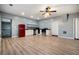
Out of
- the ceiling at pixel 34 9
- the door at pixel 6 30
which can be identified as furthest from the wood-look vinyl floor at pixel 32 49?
the ceiling at pixel 34 9

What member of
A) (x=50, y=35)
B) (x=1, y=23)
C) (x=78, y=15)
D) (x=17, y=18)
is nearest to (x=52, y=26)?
(x=50, y=35)

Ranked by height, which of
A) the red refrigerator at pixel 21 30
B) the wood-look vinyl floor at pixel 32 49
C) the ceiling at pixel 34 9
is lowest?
the wood-look vinyl floor at pixel 32 49

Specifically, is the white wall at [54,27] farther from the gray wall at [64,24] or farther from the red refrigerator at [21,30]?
the red refrigerator at [21,30]

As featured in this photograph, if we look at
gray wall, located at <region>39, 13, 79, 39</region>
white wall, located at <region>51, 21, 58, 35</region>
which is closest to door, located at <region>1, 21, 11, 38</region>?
gray wall, located at <region>39, 13, 79, 39</region>

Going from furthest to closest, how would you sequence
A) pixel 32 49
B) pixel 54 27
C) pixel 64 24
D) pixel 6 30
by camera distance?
pixel 32 49 < pixel 54 27 < pixel 64 24 < pixel 6 30

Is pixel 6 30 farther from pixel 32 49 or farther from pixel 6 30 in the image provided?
pixel 32 49

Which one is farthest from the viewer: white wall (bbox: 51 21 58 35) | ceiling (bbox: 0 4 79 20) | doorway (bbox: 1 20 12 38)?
white wall (bbox: 51 21 58 35)

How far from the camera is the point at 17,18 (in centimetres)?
187

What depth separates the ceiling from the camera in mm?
1690

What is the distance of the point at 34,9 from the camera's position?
6.17ft

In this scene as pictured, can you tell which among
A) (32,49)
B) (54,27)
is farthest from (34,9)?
(32,49)

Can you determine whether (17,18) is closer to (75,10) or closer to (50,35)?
(50,35)

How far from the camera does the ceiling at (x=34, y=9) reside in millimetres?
1690

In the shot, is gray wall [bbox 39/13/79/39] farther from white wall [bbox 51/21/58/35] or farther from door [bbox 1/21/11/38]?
door [bbox 1/21/11/38]
